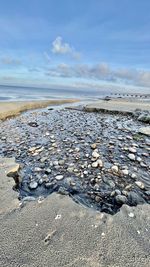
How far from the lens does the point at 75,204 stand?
3.16m

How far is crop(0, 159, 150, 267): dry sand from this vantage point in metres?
2.05

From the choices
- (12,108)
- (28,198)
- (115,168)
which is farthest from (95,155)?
(12,108)

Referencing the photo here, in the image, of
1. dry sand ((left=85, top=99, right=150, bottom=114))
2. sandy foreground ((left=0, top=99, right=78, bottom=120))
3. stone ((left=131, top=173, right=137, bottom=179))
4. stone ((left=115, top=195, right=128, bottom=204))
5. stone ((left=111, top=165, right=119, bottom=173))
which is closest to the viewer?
stone ((left=115, top=195, right=128, bottom=204))

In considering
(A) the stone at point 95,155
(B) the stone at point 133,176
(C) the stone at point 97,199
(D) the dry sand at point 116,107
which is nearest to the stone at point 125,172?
(B) the stone at point 133,176

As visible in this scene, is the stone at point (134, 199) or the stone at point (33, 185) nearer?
the stone at point (134, 199)

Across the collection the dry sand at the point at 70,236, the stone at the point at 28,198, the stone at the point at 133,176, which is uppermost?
the dry sand at the point at 70,236

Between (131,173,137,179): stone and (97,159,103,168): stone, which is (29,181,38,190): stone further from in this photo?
(131,173,137,179): stone

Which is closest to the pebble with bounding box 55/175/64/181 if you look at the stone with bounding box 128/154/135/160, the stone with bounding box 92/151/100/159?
the stone with bounding box 92/151/100/159

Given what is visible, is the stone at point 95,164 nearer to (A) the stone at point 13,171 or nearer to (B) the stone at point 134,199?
(B) the stone at point 134,199

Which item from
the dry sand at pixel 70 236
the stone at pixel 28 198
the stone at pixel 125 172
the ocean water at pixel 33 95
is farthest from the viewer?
the ocean water at pixel 33 95

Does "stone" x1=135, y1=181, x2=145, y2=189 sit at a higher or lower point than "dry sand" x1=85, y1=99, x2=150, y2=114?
higher

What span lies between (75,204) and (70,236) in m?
0.77

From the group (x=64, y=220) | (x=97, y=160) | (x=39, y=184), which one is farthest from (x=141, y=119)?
(x=64, y=220)

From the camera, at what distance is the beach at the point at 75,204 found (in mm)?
2145
